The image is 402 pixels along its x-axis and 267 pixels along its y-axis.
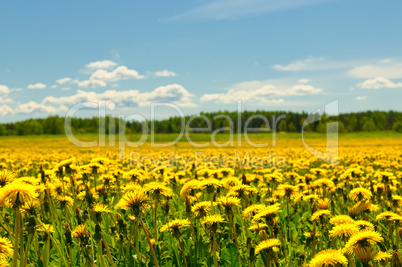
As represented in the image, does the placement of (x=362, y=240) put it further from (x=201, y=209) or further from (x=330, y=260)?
(x=201, y=209)

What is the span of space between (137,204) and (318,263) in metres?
1.09

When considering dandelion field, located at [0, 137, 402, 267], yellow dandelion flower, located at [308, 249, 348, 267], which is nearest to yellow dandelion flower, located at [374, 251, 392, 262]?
dandelion field, located at [0, 137, 402, 267]

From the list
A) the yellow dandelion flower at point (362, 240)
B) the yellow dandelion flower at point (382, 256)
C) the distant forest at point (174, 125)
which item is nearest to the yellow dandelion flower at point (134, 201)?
the yellow dandelion flower at point (362, 240)

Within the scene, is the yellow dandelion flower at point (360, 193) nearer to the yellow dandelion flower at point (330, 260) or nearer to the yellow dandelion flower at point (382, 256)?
the yellow dandelion flower at point (382, 256)

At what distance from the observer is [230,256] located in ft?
7.29

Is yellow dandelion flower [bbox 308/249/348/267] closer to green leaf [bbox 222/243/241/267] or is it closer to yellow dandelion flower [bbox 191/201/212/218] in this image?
green leaf [bbox 222/243/241/267]

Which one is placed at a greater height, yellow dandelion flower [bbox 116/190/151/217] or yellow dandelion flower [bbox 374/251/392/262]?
Result: yellow dandelion flower [bbox 116/190/151/217]

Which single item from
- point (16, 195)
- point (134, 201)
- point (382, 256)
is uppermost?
point (16, 195)

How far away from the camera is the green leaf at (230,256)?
221cm

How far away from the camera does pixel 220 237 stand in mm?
3256

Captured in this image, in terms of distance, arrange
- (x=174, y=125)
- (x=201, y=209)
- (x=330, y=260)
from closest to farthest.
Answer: (x=330, y=260) < (x=201, y=209) < (x=174, y=125)

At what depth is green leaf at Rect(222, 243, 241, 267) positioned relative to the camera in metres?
2.21

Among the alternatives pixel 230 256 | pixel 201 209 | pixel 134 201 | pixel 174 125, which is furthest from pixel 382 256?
pixel 174 125

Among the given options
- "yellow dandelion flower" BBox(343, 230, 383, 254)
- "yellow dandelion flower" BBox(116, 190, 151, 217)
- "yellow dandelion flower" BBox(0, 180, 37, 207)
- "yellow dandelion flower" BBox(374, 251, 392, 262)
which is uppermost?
"yellow dandelion flower" BBox(0, 180, 37, 207)
